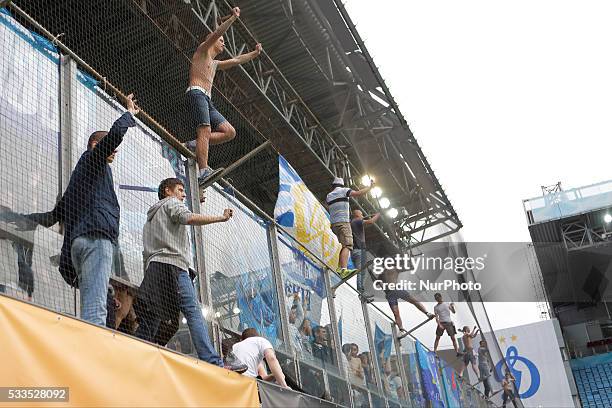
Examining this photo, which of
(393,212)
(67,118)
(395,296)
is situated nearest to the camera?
(67,118)

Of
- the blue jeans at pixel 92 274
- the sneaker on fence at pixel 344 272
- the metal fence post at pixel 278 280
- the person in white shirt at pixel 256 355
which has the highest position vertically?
the sneaker on fence at pixel 344 272

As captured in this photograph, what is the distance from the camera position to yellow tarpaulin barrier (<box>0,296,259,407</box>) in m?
3.14

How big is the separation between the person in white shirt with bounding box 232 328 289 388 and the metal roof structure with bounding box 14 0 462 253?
3.35 meters

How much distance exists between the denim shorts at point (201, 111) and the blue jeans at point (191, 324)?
6.51 feet

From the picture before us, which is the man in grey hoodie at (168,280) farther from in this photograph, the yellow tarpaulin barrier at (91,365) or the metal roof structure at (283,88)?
the metal roof structure at (283,88)

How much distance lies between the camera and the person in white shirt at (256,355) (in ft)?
17.5

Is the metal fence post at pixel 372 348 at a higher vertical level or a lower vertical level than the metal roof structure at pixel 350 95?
lower

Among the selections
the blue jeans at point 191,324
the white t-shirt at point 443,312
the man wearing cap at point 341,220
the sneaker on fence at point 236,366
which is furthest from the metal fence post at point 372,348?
the white t-shirt at point 443,312

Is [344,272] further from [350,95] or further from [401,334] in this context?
[350,95]

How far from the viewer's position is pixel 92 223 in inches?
159

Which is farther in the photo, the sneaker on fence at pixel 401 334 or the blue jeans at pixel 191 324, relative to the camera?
the sneaker on fence at pixel 401 334

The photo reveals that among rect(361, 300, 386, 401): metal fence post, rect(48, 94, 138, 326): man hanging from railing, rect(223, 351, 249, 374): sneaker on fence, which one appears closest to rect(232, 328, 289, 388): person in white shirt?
rect(223, 351, 249, 374): sneaker on fence

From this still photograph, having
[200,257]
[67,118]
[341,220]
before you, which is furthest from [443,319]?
[67,118]

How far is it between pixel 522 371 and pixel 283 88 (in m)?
17.0
